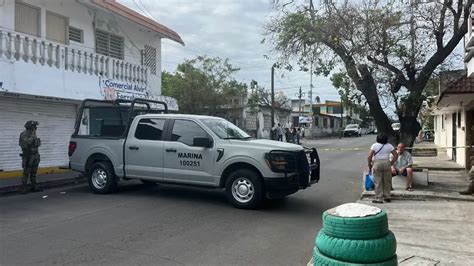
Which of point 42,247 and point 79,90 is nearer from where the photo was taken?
point 42,247

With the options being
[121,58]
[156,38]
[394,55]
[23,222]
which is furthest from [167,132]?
[156,38]

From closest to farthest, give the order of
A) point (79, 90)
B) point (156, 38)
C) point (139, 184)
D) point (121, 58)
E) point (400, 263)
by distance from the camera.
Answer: point (400, 263) → point (139, 184) → point (79, 90) → point (121, 58) → point (156, 38)

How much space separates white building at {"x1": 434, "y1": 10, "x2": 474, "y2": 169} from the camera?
9.92m

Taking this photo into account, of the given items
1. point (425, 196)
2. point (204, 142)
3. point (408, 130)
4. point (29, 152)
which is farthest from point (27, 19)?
point (425, 196)

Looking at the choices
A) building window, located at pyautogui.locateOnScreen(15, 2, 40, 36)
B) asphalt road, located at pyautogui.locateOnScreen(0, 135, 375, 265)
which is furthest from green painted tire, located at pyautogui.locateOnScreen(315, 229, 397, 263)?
building window, located at pyautogui.locateOnScreen(15, 2, 40, 36)

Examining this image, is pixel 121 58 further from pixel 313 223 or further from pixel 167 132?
pixel 313 223

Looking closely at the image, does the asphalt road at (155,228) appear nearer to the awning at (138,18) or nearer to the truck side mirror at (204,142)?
the truck side mirror at (204,142)

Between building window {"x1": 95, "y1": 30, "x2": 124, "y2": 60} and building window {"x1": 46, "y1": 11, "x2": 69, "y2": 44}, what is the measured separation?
170 cm

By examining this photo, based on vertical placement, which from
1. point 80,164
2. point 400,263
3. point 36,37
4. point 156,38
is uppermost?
point 156,38

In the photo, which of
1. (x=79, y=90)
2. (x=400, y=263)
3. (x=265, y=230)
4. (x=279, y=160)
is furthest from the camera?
(x=79, y=90)

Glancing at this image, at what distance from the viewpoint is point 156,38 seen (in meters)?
20.9

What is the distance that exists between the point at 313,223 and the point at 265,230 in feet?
3.53

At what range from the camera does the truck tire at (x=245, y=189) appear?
337 inches

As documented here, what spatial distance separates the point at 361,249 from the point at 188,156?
6280mm
